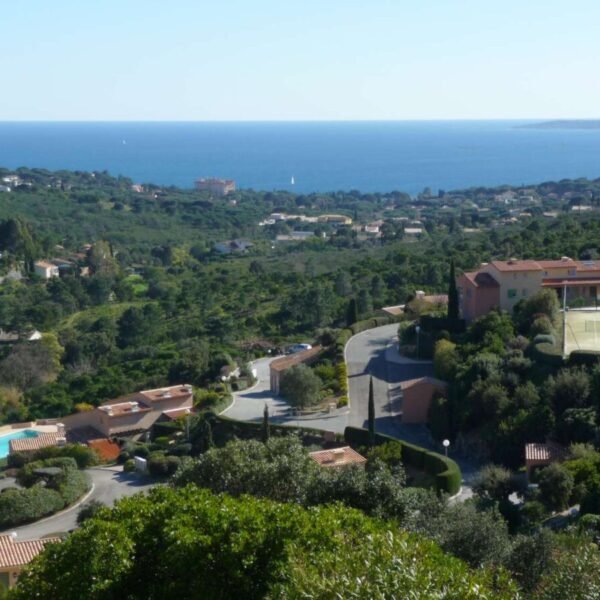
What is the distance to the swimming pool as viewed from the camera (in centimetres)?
2835

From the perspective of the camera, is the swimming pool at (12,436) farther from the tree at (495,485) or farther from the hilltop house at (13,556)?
the tree at (495,485)


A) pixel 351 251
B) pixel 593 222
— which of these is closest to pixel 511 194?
pixel 351 251

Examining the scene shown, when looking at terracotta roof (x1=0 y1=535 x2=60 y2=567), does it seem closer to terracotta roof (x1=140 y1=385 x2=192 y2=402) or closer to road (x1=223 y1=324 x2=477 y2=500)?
road (x1=223 y1=324 x2=477 y2=500)

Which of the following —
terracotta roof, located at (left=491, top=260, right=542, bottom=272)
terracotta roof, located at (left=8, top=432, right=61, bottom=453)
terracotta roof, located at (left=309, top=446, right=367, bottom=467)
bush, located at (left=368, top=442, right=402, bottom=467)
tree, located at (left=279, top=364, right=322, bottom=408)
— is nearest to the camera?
terracotta roof, located at (left=309, top=446, right=367, bottom=467)

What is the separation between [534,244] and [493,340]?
16571 millimetres

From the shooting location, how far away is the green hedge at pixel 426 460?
18562 millimetres

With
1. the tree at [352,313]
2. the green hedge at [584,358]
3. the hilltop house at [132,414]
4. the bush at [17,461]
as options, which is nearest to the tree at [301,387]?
the hilltop house at [132,414]

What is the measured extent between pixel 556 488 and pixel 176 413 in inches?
535

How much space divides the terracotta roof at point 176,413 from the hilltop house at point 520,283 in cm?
789

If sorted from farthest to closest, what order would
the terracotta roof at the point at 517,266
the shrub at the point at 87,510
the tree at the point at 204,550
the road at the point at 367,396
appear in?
the terracotta roof at the point at 517,266 < the road at the point at 367,396 < the shrub at the point at 87,510 < the tree at the point at 204,550

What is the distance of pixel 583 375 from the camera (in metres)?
20.9

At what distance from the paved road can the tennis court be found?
32.2 feet

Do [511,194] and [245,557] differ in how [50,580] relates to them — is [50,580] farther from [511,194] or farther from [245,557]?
[511,194]

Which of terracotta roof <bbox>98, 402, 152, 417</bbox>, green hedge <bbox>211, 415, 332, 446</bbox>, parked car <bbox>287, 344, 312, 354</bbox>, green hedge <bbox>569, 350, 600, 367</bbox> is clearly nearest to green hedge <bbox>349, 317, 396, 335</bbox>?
parked car <bbox>287, 344, 312, 354</bbox>
